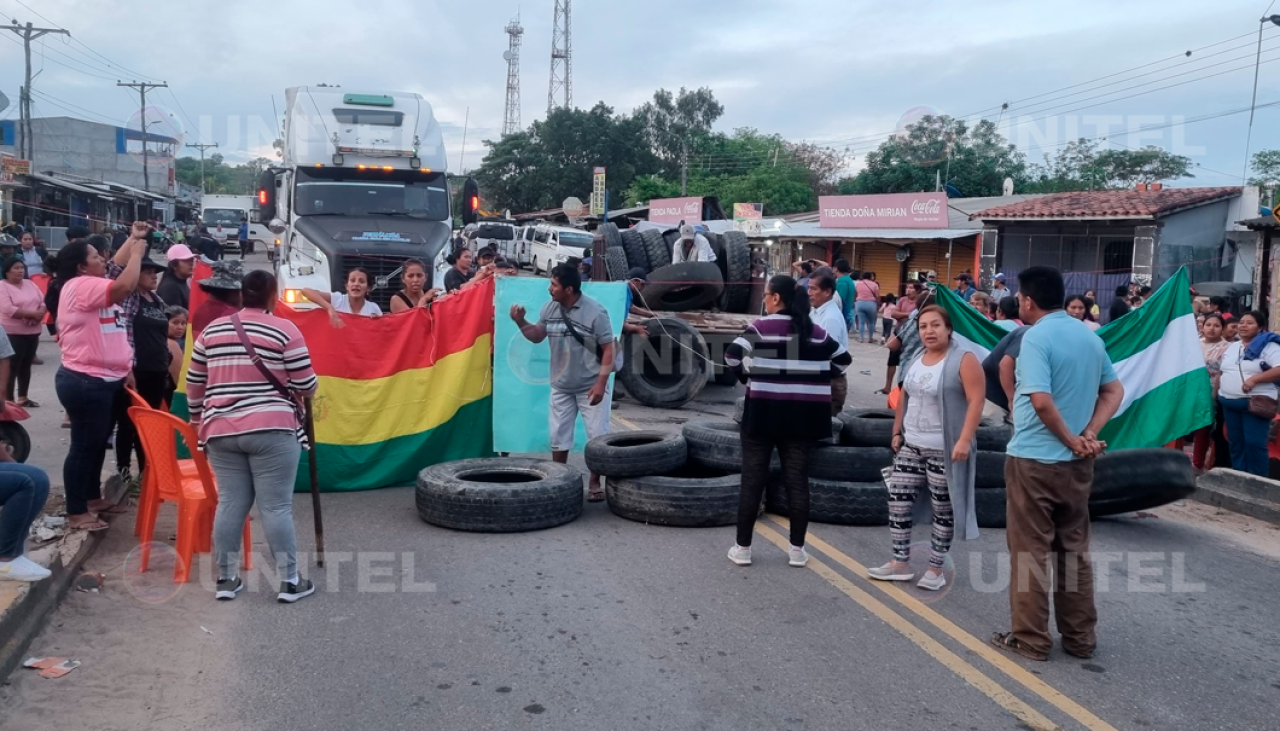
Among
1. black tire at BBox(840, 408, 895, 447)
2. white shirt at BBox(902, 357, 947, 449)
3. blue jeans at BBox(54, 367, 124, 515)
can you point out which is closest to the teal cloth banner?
black tire at BBox(840, 408, 895, 447)

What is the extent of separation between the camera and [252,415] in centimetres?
509

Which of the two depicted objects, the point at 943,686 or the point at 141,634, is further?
the point at 141,634

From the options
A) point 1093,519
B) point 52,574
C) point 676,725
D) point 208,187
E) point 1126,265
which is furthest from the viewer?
point 208,187

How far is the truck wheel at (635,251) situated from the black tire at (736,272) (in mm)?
1281

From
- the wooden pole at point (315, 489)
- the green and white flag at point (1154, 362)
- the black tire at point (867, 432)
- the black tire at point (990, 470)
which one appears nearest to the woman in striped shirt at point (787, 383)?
the black tire at point (867, 432)

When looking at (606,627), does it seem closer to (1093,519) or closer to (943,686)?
(943,686)

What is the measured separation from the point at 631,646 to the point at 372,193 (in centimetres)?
1135

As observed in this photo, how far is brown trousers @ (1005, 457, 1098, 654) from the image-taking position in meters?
4.82

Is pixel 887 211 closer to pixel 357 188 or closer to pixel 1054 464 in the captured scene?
pixel 357 188

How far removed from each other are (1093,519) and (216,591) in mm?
6106

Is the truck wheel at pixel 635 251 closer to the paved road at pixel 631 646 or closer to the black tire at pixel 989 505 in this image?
the black tire at pixel 989 505

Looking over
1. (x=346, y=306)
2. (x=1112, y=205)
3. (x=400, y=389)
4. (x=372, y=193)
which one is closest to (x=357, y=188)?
(x=372, y=193)

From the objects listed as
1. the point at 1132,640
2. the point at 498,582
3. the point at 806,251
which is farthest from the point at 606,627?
the point at 806,251

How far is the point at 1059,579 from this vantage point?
4.91 metres
